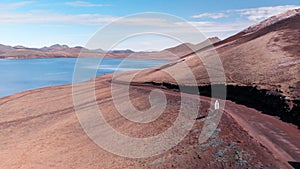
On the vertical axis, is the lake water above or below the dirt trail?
below

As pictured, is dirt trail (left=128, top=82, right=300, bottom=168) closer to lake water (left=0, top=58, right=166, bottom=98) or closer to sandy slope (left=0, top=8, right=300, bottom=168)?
sandy slope (left=0, top=8, right=300, bottom=168)

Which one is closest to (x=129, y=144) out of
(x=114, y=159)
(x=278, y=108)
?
(x=114, y=159)

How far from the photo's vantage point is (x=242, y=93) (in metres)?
32.9

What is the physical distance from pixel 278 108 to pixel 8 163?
2384 cm

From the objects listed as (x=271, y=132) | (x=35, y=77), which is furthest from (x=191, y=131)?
(x=35, y=77)

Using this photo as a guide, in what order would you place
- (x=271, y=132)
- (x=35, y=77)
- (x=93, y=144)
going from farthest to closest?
1. (x=35, y=77)
2. (x=93, y=144)
3. (x=271, y=132)

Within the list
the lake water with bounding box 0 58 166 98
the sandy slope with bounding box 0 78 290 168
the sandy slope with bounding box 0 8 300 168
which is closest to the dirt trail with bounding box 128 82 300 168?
the sandy slope with bounding box 0 8 300 168

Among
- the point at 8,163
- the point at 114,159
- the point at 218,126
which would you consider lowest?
the point at 8,163

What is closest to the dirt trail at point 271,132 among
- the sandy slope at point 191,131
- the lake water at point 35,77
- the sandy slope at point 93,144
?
the sandy slope at point 191,131

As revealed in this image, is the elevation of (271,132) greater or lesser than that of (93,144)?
greater

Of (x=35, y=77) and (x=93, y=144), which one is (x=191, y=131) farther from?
(x=35, y=77)

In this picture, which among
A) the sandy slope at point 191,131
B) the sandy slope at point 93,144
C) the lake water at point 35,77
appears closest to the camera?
the sandy slope at point 93,144

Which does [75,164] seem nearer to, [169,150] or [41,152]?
[41,152]

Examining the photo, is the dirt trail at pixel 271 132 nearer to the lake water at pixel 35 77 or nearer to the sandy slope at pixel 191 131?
the sandy slope at pixel 191 131
